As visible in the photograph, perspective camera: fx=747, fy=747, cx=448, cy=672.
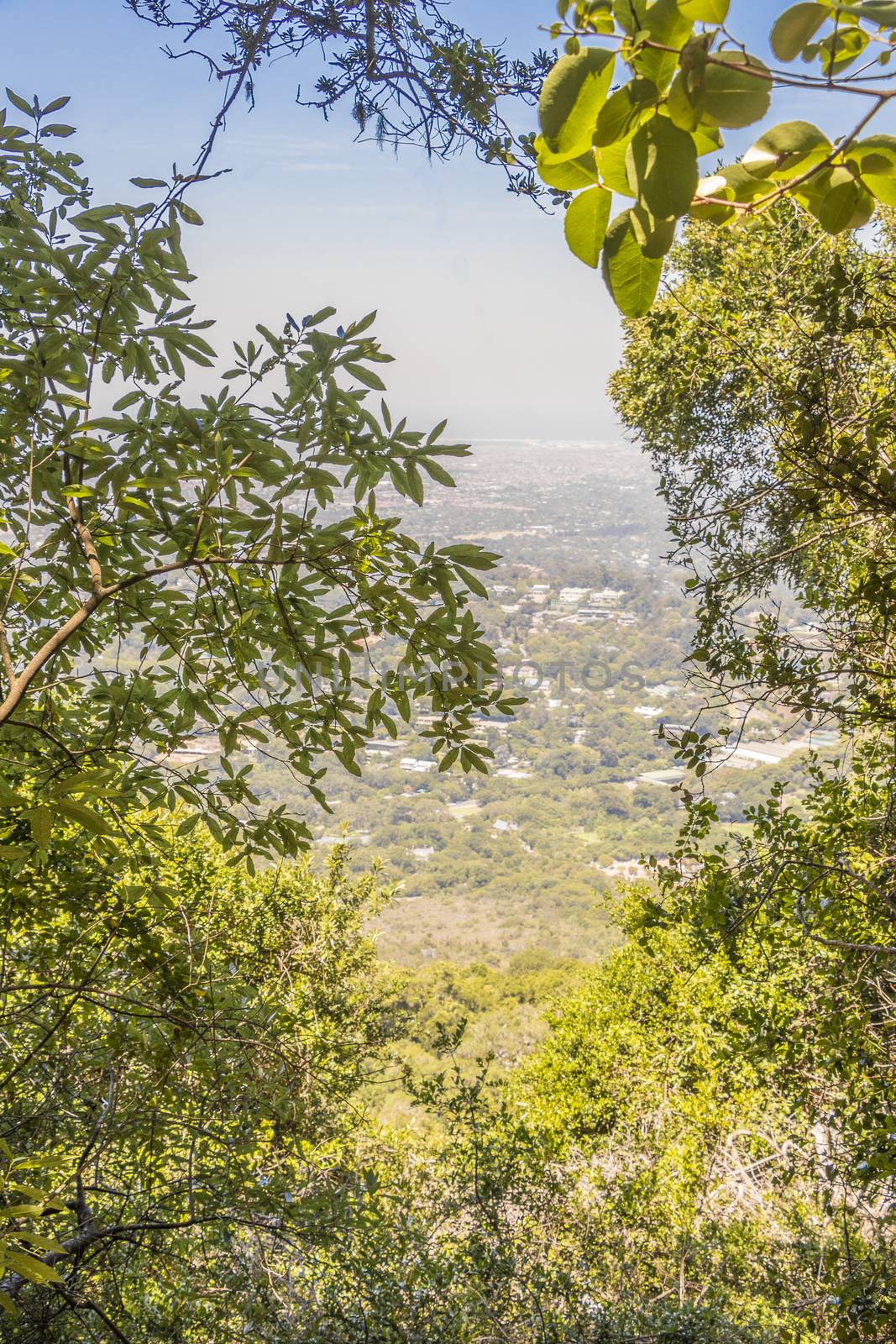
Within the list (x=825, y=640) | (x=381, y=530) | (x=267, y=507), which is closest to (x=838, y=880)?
(x=825, y=640)

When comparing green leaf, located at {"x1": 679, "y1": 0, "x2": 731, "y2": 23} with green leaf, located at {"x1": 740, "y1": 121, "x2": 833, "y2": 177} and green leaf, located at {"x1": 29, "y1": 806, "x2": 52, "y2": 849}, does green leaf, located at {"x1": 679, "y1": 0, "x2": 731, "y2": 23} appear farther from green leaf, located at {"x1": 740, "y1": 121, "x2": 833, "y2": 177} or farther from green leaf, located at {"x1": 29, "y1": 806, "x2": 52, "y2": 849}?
green leaf, located at {"x1": 29, "y1": 806, "x2": 52, "y2": 849}

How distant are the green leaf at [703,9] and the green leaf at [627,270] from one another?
9cm

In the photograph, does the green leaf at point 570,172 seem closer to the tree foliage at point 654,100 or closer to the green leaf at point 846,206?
the tree foliage at point 654,100

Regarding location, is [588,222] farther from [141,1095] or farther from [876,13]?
[141,1095]

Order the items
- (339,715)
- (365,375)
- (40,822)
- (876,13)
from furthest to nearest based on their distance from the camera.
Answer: (339,715) → (365,375) → (40,822) → (876,13)

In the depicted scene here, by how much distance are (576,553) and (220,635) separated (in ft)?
187

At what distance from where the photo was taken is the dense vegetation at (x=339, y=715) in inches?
54.7

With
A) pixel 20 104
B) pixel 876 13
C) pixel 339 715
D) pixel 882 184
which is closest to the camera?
pixel 876 13

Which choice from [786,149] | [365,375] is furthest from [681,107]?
[365,375]

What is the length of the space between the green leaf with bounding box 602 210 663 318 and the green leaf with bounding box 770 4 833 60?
12 centimetres

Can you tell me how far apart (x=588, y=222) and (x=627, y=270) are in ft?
0.12

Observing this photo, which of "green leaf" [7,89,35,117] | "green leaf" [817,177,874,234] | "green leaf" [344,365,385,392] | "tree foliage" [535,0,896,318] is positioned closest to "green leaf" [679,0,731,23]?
"tree foliage" [535,0,896,318]

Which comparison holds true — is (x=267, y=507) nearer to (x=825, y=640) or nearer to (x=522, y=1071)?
(x=825, y=640)

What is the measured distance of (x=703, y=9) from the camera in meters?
0.39
